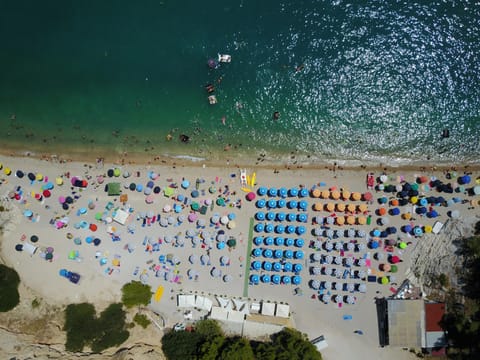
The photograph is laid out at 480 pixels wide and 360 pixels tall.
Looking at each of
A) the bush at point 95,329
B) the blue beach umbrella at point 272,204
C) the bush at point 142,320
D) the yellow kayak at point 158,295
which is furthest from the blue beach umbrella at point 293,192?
the bush at point 95,329

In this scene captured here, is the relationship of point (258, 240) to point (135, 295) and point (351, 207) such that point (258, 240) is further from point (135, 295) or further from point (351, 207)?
point (135, 295)

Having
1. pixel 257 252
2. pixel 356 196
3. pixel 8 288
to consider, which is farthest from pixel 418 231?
pixel 8 288

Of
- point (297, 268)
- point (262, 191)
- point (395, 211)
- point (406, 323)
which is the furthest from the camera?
point (262, 191)

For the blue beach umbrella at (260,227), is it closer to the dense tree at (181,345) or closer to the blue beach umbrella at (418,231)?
the dense tree at (181,345)

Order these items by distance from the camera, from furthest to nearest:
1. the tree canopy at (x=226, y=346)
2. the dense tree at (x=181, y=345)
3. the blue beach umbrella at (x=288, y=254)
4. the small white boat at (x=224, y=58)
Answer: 1. the small white boat at (x=224, y=58)
2. the blue beach umbrella at (x=288, y=254)
3. the dense tree at (x=181, y=345)
4. the tree canopy at (x=226, y=346)

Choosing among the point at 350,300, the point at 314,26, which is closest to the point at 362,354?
the point at 350,300

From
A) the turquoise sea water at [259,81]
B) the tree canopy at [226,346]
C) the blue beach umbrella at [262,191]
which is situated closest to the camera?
the tree canopy at [226,346]
